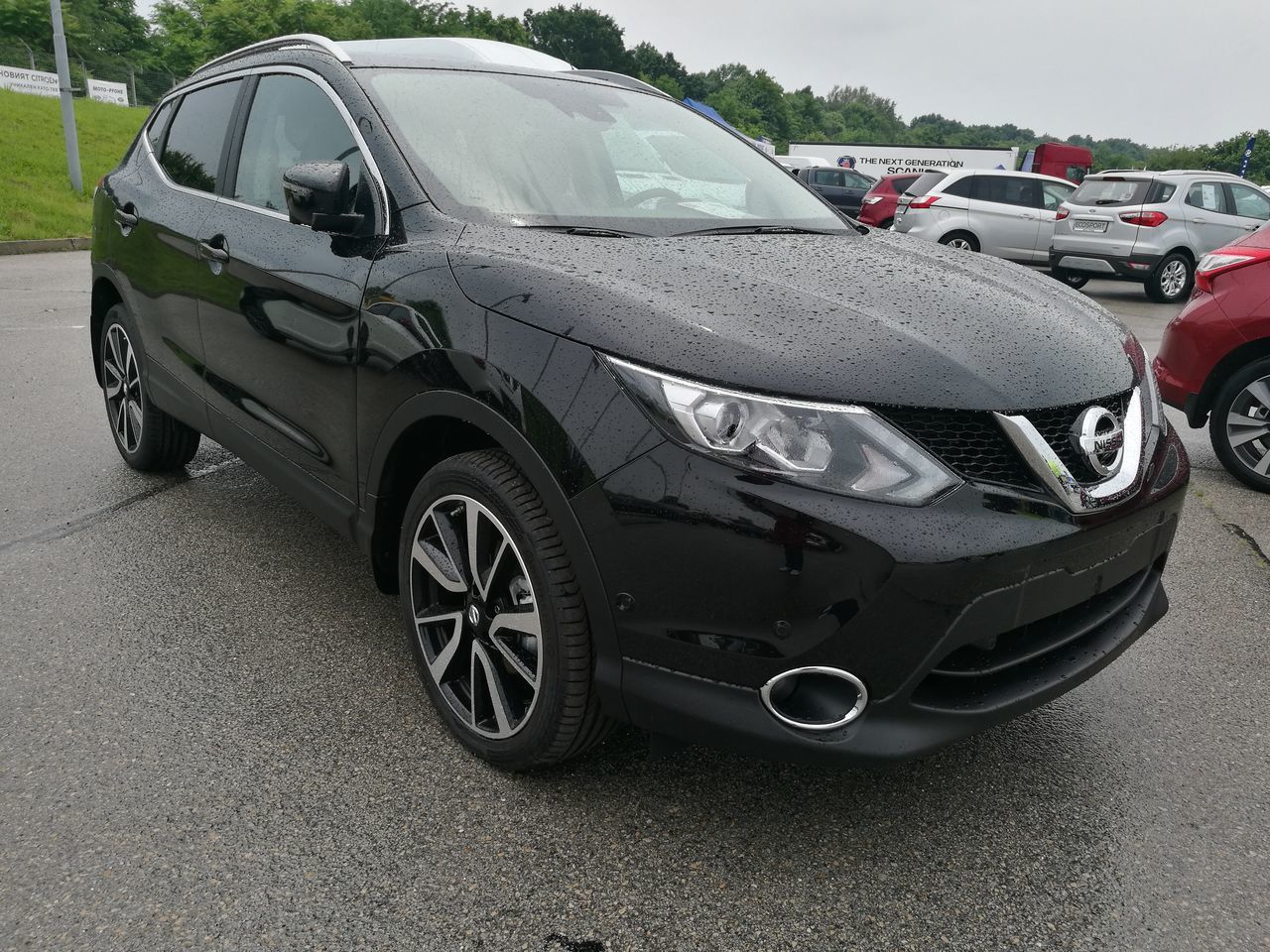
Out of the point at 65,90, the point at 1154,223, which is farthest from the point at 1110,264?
the point at 65,90

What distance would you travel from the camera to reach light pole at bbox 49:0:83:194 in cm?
1559

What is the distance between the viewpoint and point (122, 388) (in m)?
4.54

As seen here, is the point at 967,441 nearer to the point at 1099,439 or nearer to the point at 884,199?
the point at 1099,439

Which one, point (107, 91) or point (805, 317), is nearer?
point (805, 317)

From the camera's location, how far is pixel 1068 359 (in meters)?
2.20

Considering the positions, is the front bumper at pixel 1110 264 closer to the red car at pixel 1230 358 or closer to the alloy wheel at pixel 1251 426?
the red car at pixel 1230 358

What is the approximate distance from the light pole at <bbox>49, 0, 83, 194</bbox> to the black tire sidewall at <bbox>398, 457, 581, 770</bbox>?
626 inches

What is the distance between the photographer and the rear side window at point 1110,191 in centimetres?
1362

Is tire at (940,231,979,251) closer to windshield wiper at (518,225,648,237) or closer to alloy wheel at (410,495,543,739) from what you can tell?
windshield wiper at (518,225,648,237)

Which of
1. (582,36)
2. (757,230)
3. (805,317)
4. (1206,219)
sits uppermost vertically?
(582,36)


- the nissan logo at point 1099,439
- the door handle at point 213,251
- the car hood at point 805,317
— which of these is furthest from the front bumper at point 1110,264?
the door handle at point 213,251

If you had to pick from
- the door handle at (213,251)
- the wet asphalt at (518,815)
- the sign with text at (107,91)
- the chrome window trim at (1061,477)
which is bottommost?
the wet asphalt at (518,815)

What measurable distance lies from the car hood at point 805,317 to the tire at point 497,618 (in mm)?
423

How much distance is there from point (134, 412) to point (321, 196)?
Answer: 2.40m
